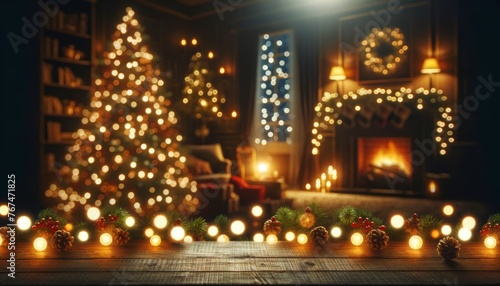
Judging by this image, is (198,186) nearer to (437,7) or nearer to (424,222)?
(424,222)

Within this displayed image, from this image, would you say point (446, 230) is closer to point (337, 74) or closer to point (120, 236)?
point (120, 236)

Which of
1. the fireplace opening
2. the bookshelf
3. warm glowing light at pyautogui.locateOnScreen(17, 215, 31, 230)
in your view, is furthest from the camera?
the fireplace opening

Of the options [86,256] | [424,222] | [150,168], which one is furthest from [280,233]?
[150,168]

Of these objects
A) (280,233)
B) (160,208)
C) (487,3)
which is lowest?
(160,208)

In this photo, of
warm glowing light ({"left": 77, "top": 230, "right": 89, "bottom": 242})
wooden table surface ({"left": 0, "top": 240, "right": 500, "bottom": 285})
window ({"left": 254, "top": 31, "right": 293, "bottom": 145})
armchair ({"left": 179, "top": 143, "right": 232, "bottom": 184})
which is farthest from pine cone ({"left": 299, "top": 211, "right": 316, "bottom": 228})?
window ({"left": 254, "top": 31, "right": 293, "bottom": 145})

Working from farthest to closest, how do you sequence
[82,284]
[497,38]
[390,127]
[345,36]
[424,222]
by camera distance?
[345,36] < [390,127] < [497,38] < [424,222] < [82,284]

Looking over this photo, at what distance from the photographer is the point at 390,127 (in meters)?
7.14

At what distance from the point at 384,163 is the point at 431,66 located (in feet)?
5.64

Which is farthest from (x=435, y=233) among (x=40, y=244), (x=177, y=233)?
(x=40, y=244)

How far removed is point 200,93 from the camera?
28.5 feet

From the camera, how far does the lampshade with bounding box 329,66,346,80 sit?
749cm

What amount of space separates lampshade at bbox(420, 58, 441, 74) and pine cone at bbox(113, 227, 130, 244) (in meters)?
5.88

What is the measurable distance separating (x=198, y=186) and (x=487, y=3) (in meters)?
5.06

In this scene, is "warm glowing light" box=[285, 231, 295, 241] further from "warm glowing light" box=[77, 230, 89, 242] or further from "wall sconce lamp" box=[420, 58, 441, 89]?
"wall sconce lamp" box=[420, 58, 441, 89]
